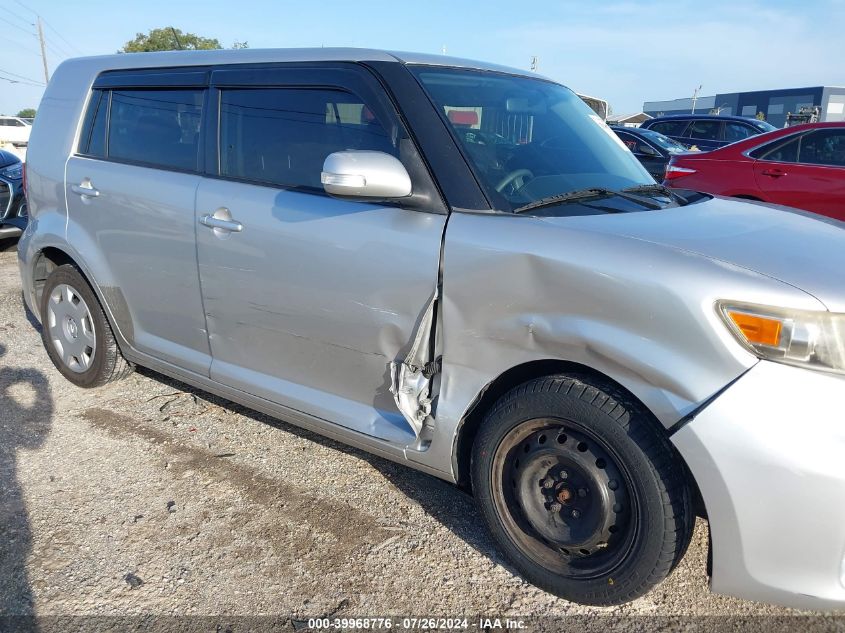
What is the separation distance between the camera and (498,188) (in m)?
2.45

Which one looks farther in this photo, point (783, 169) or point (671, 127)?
point (671, 127)

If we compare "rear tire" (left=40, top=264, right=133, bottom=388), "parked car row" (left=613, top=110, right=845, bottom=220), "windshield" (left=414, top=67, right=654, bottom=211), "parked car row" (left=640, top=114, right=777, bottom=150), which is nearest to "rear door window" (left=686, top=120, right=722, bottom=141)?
"parked car row" (left=640, top=114, right=777, bottom=150)

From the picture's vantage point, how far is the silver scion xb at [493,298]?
5.97ft

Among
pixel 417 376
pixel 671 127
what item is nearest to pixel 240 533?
pixel 417 376

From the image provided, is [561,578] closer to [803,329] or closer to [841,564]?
[841,564]

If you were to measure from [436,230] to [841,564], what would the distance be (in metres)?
1.55

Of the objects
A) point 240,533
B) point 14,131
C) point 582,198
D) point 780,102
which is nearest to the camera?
point 582,198

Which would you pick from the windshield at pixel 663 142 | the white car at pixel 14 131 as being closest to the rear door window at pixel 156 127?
the windshield at pixel 663 142

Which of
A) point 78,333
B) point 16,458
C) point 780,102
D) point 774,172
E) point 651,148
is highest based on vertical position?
point 780,102

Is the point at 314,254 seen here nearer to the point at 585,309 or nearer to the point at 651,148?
the point at 585,309

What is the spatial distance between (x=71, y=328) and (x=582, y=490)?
10.7 ft

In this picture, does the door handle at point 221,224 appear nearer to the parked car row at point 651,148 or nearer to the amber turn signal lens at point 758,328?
the amber turn signal lens at point 758,328

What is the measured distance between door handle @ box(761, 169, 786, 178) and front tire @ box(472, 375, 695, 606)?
5585mm

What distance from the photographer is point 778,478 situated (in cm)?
176
